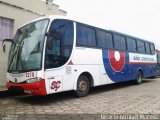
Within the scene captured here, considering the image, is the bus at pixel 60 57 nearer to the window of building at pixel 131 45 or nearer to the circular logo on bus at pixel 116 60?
the circular logo on bus at pixel 116 60

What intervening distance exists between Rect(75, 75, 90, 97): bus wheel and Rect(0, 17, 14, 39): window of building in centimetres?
488

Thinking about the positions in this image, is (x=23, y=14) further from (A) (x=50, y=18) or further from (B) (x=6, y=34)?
(A) (x=50, y=18)

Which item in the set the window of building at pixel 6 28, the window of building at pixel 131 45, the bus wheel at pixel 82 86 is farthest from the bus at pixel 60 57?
the window of building at pixel 6 28

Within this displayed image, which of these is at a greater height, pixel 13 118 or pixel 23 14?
pixel 23 14

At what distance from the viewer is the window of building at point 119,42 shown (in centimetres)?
1224

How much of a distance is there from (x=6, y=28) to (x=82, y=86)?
5.30 metres

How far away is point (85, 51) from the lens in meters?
9.72

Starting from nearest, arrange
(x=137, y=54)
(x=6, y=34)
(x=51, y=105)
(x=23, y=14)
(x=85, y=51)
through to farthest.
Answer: (x=51, y=105) < (x=85, y=51) < (x=6, y=34) < (x=23, y=14) < (x=137, y=54)

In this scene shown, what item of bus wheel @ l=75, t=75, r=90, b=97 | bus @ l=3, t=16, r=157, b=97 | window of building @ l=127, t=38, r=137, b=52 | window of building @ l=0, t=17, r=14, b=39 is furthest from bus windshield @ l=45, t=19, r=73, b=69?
window of building @ l=127, t=38, r=137, b=52

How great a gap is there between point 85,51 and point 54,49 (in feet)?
6.22

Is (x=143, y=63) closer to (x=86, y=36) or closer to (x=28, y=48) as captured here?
(x=86, y=36)

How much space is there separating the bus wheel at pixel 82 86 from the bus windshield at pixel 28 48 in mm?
2204

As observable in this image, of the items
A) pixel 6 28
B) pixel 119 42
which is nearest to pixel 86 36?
pixel 119 42

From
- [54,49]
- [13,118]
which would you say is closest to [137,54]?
[54,49]
